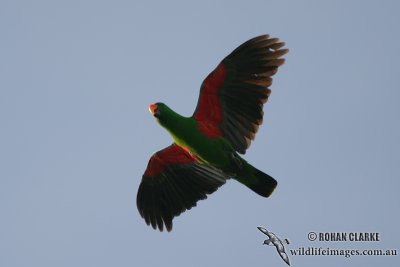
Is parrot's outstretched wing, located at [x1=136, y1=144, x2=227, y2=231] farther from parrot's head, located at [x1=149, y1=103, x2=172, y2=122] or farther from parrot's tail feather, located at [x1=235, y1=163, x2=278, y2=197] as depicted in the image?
parrot's head, located at [x1=149, y1=103, x2=172, y2=122]

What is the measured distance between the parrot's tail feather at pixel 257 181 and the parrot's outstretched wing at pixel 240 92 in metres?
0.55

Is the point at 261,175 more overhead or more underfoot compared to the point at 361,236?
more overhead

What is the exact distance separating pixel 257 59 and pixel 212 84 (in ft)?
3.95

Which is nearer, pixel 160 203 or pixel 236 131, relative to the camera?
pixel 236 131

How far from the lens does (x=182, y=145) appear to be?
1903cm

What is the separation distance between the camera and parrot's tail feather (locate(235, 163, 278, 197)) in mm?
19141

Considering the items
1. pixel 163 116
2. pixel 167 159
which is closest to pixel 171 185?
pixel 167 159

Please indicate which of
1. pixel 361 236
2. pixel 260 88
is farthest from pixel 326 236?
pixel 260 88

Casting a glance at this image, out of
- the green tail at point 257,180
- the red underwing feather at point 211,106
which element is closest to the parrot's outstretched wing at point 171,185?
the green tail at point 257,180

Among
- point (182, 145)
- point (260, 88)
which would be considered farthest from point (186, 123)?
point (260, 88)

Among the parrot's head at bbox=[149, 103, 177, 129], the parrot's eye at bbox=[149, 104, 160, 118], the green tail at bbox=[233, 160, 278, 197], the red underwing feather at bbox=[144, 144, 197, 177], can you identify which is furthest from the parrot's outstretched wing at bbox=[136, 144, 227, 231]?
the parrot's eye at bbox=[149, 104, 160, 118]

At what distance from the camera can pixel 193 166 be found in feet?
67.6

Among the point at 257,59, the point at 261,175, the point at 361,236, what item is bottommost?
the point at 361,236

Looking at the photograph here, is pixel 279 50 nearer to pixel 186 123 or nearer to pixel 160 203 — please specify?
pixel 186 123
